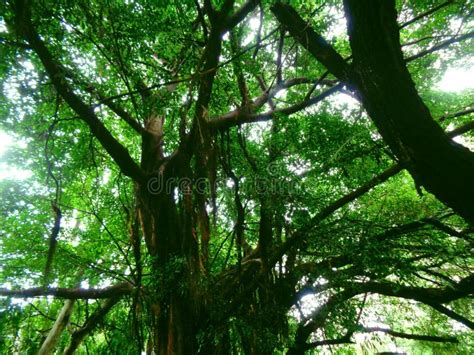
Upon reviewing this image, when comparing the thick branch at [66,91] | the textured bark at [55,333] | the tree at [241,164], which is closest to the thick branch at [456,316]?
the tree at [241,164]

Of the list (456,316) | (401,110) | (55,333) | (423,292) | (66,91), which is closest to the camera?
(401,110)

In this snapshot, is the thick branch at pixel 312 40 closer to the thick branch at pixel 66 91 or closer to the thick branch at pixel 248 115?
the thick branch at pixel 248 115

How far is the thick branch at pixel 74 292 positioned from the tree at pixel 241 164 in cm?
2

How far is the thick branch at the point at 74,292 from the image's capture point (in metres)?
2.76

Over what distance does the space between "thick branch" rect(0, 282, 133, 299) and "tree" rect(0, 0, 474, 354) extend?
24 mm

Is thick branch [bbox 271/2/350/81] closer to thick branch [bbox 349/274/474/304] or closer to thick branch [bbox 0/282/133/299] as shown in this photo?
thick branch [bbox 349/274/474/304]

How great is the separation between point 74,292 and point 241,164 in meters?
2.16

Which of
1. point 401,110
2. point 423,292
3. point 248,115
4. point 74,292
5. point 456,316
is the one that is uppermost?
point 248,115

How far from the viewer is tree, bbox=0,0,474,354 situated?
1827 mm

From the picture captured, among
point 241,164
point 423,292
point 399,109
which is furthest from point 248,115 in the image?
point 423,292

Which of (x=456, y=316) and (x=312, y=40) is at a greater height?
(x=312, y=40)

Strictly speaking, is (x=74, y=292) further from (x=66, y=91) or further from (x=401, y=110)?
(x=401, y=110)

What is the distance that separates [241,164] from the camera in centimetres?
308

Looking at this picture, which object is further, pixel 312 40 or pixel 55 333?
pixel 55 333
